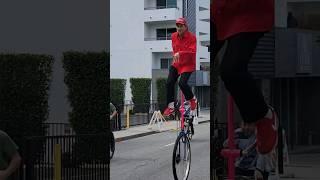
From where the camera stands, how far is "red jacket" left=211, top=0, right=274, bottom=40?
5.03 ft

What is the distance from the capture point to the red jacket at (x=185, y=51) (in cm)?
198

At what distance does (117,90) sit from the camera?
2.14 meters

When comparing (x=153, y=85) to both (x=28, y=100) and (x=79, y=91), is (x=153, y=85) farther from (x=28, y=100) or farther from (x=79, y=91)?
(x=28, y=100)

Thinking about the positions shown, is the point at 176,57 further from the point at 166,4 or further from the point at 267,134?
the point at 267,134

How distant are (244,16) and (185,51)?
0.51m

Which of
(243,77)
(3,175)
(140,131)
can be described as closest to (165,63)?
(140,131)

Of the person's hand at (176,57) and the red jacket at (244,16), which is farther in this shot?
the person's hand at (176,57)

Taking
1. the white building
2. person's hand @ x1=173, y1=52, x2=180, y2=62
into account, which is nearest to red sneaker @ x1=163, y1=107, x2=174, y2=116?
the white building

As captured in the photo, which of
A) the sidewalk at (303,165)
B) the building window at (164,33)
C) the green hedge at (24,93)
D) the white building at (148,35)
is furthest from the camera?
the green hedge at (24,93)

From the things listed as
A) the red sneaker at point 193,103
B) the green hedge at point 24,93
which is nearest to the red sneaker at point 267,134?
the red sneaker at point 193,103

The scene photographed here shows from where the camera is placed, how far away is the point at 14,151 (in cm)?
219

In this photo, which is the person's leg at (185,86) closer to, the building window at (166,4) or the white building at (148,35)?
the white building at (148,35)

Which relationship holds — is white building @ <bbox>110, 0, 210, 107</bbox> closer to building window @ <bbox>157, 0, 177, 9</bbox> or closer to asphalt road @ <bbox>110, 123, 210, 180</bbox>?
building window @ <bbox>157, 0, 177, 9</bbox>

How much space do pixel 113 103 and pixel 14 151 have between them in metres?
0.52
